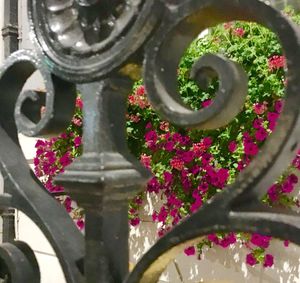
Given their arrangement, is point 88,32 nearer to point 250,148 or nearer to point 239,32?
point 250,148

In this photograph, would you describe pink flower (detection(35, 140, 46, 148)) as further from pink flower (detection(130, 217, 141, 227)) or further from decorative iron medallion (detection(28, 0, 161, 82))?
decorative iron medallion (detection(28, 0, 161, 82))

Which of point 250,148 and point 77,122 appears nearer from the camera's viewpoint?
point 250,148

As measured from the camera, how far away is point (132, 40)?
1.70 ft

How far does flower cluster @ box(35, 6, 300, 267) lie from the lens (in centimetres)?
224

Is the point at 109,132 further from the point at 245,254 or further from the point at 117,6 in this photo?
the point at 245,254

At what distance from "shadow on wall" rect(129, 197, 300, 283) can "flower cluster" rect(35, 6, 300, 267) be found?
60mm

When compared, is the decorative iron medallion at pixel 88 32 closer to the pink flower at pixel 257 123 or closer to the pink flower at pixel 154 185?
the pink flower at pixel 257 123

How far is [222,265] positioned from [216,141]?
2.09 ft

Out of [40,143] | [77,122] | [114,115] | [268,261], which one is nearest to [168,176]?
[268,261]

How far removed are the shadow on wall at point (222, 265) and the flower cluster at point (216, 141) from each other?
60 millimetres

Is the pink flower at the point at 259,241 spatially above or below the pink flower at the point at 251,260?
above

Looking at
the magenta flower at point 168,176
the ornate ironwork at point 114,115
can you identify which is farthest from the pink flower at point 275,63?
the ornate ironwork at point 114,115

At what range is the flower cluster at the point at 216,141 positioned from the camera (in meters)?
2.24

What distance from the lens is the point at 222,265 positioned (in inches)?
99.0
